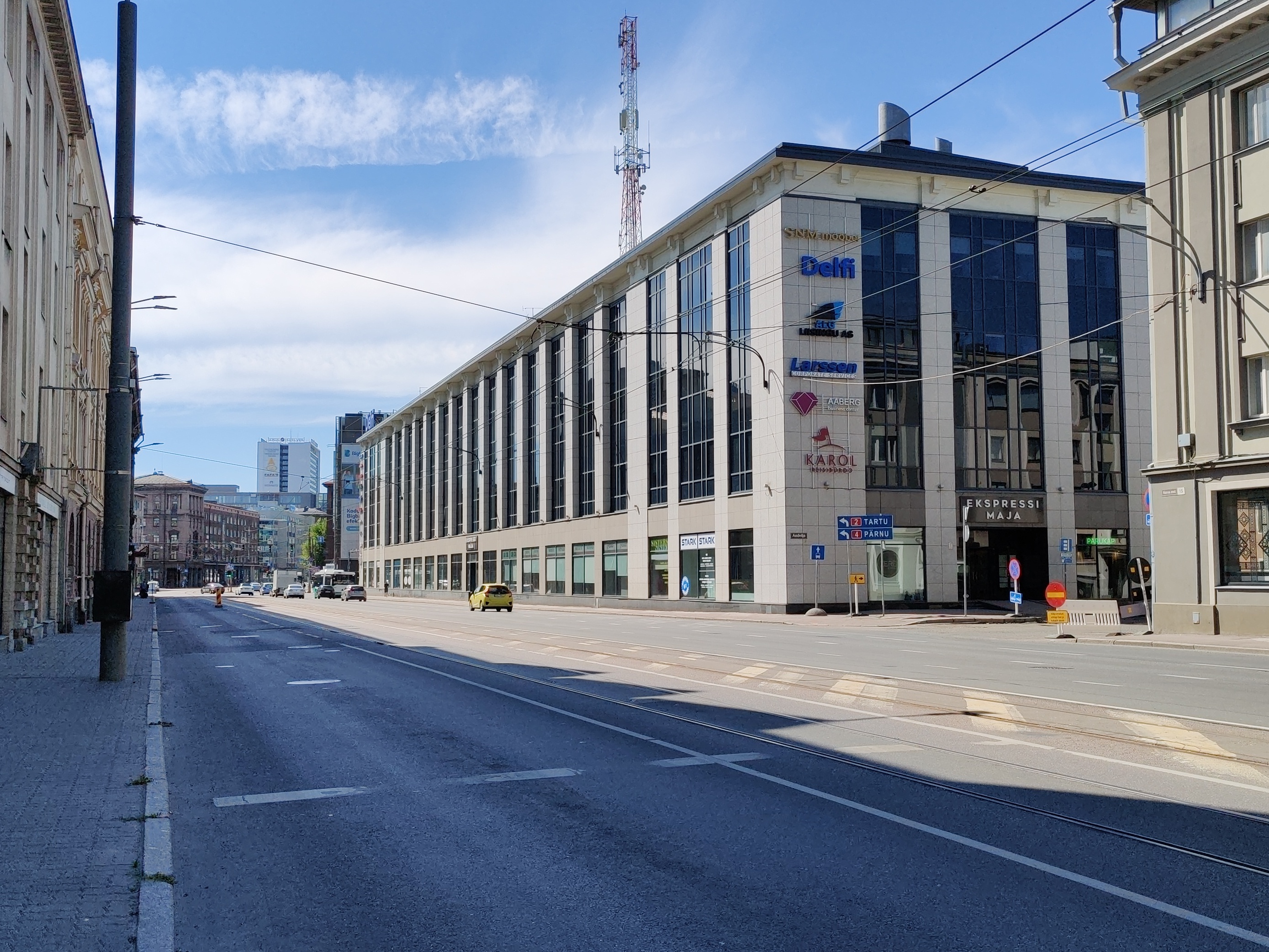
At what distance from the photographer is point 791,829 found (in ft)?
23.3

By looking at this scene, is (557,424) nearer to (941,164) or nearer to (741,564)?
(741,564)

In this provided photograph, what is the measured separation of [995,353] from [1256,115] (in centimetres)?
2081

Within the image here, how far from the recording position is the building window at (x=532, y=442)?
236 feet

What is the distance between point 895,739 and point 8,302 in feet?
72.3

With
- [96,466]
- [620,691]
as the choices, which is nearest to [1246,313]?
[620,691]

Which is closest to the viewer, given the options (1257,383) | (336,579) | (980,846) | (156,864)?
(156,864)

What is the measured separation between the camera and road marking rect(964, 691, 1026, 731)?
449 inches

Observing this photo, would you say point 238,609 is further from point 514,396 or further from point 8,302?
point 8,302

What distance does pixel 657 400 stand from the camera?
180 feet

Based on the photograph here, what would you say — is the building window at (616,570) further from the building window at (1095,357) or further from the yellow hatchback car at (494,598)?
the building window at (1095,357)

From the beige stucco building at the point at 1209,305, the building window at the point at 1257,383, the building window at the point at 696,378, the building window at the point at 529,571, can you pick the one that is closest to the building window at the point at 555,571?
the building window at the point at 529,571

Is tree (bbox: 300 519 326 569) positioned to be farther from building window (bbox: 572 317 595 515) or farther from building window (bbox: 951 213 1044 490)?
building window (bbox: 951 213 1044 490)

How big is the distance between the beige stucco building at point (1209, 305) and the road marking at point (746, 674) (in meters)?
14.9

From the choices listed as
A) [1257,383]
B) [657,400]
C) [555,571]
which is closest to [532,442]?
[555,571]
